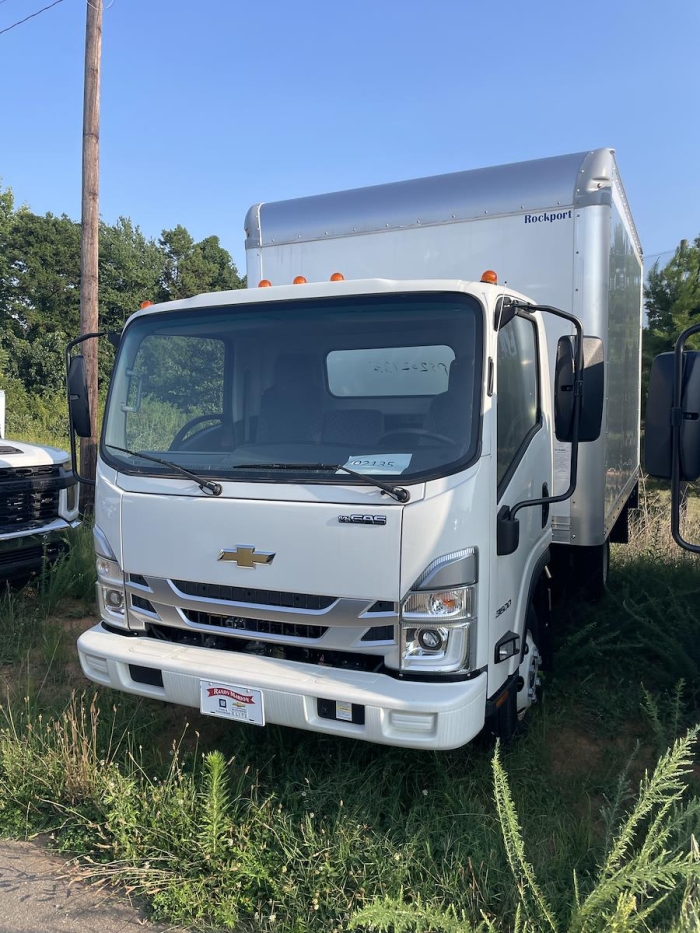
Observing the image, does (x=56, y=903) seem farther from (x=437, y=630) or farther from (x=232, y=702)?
(x=437, y=630)

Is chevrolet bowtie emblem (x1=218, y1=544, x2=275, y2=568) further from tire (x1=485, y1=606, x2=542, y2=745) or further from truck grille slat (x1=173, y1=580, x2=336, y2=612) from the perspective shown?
tire (x1=485, y1=606, x2=542, y2=745)

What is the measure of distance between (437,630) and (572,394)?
3.93 ft

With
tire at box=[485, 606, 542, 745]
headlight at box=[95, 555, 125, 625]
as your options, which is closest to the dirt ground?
headlight at box=[95, 555, 125, 625]

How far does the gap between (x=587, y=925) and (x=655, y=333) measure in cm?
1075

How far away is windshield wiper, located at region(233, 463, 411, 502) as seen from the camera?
290cm

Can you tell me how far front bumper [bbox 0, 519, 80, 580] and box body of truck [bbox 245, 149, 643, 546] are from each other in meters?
2.60

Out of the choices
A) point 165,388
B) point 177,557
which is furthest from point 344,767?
point 165,388

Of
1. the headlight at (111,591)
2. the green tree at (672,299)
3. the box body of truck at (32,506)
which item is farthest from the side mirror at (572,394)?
the green tree at (672,299)

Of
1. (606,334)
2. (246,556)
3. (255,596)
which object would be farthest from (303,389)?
(606,334)

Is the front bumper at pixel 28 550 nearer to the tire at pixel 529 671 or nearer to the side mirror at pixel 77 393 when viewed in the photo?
the side mirror at pixel 77 393

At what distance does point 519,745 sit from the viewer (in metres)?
3.79

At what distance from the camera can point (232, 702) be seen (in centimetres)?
311

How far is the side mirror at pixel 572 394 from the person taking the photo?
323 centimetres

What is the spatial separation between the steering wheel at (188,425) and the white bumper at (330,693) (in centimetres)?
101
